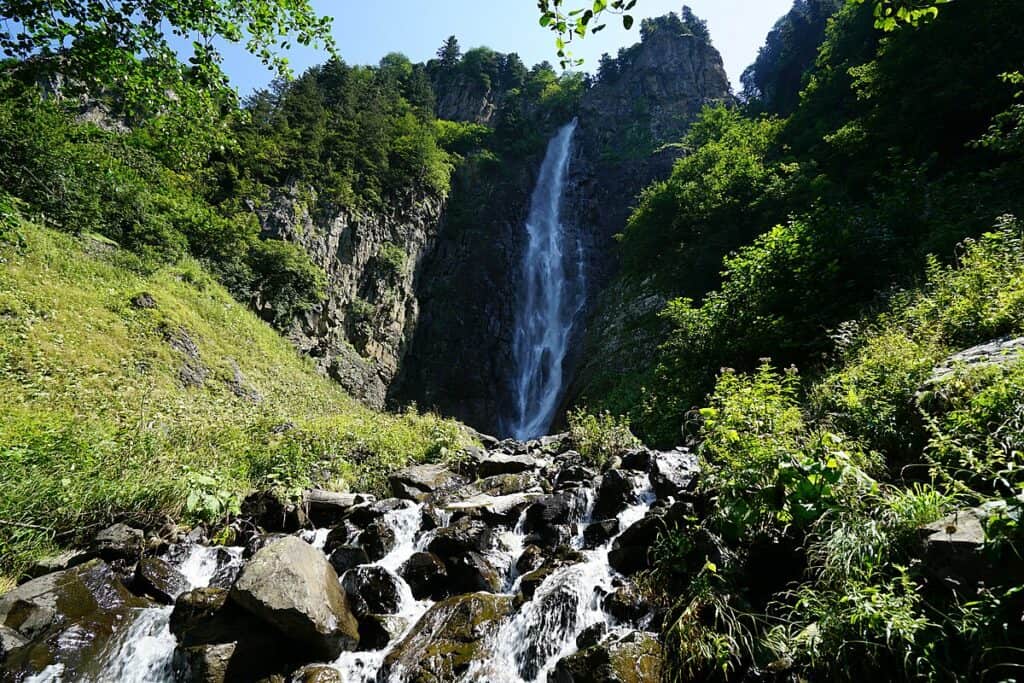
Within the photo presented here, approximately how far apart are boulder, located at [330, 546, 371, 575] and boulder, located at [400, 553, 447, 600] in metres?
0.57

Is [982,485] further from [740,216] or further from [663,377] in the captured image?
[740,216]

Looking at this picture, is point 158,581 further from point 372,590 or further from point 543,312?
point 543,312

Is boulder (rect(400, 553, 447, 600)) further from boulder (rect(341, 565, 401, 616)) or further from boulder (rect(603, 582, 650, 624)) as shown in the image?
boulder (rect(603, 582, 650, 624))

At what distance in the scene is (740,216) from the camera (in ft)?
58.5

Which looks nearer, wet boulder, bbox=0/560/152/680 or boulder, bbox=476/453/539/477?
wet boulder, bbox=0/560/152/680

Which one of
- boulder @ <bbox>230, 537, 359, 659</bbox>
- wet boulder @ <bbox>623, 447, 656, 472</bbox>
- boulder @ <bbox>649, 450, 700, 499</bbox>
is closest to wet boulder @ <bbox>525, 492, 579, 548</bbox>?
boulder @ <bbox>649, 450, 700, 499</bbox>

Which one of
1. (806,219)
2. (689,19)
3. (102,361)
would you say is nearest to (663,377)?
(806,219)

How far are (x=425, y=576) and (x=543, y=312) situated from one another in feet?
87.5

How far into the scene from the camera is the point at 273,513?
6.60m

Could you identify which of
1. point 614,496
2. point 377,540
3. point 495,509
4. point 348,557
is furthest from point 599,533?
point 348,557

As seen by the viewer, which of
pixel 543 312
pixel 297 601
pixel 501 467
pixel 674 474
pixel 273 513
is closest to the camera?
pixel 297 601

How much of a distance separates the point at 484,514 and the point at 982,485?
16.7ft

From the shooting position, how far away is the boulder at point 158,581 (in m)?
4.85

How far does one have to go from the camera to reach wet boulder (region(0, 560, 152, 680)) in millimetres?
3881
